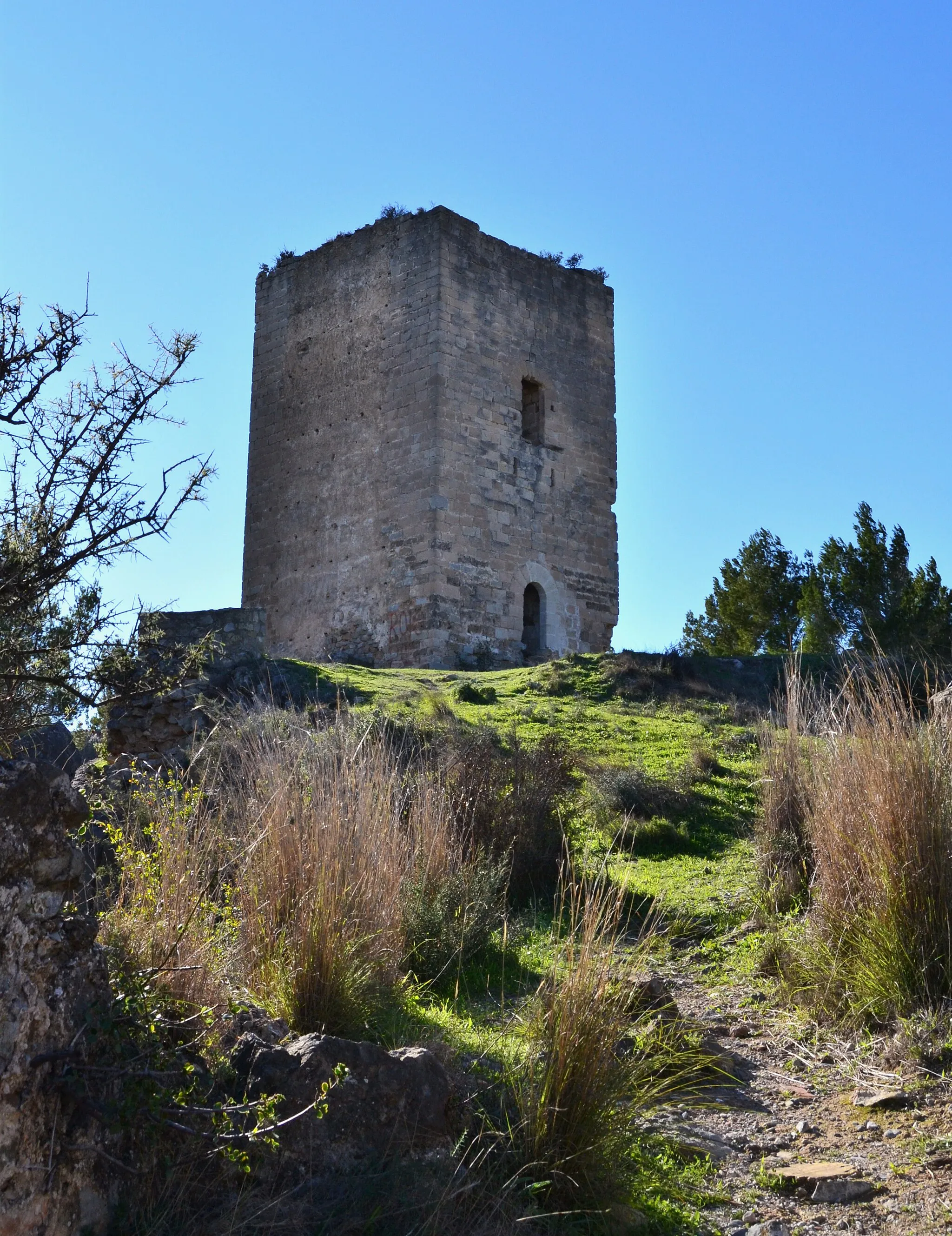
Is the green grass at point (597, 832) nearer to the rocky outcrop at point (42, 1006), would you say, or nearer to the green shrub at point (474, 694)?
the green shrub at point (474, 694)

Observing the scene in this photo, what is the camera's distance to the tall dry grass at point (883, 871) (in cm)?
479

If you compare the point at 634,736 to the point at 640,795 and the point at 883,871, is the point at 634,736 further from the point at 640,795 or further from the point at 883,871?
the point at 883,871

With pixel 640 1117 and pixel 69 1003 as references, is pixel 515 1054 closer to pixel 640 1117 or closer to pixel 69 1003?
pixel 640 1117

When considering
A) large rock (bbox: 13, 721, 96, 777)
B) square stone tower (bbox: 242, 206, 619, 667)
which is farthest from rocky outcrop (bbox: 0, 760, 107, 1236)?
square stone tower (bbox: 242, 206, 619, 667)

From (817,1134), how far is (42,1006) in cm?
265

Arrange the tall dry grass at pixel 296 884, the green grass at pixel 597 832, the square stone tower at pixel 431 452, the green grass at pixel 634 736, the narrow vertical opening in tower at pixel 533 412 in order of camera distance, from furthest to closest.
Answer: the narrow vertical opening in tower at pixel 533 412, the square stone tower at pixel 431 452, the green grass at pixel 634 736, the green grass at pixel 597 832, the tall dry grass at pixel 296 884

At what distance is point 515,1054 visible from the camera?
168 inches

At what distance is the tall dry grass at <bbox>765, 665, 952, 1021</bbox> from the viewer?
479cm

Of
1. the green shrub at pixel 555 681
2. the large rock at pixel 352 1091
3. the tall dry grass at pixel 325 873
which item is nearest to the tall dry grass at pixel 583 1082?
the large rock at pixel 352 1091

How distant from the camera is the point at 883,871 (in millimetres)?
4906

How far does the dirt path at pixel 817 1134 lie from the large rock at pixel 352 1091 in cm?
90

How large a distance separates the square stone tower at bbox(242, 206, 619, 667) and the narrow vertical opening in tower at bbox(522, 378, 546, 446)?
0.03m

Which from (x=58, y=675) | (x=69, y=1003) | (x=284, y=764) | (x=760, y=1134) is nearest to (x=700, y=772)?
(x=284, y=764)

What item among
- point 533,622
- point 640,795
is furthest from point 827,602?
point 640,795
